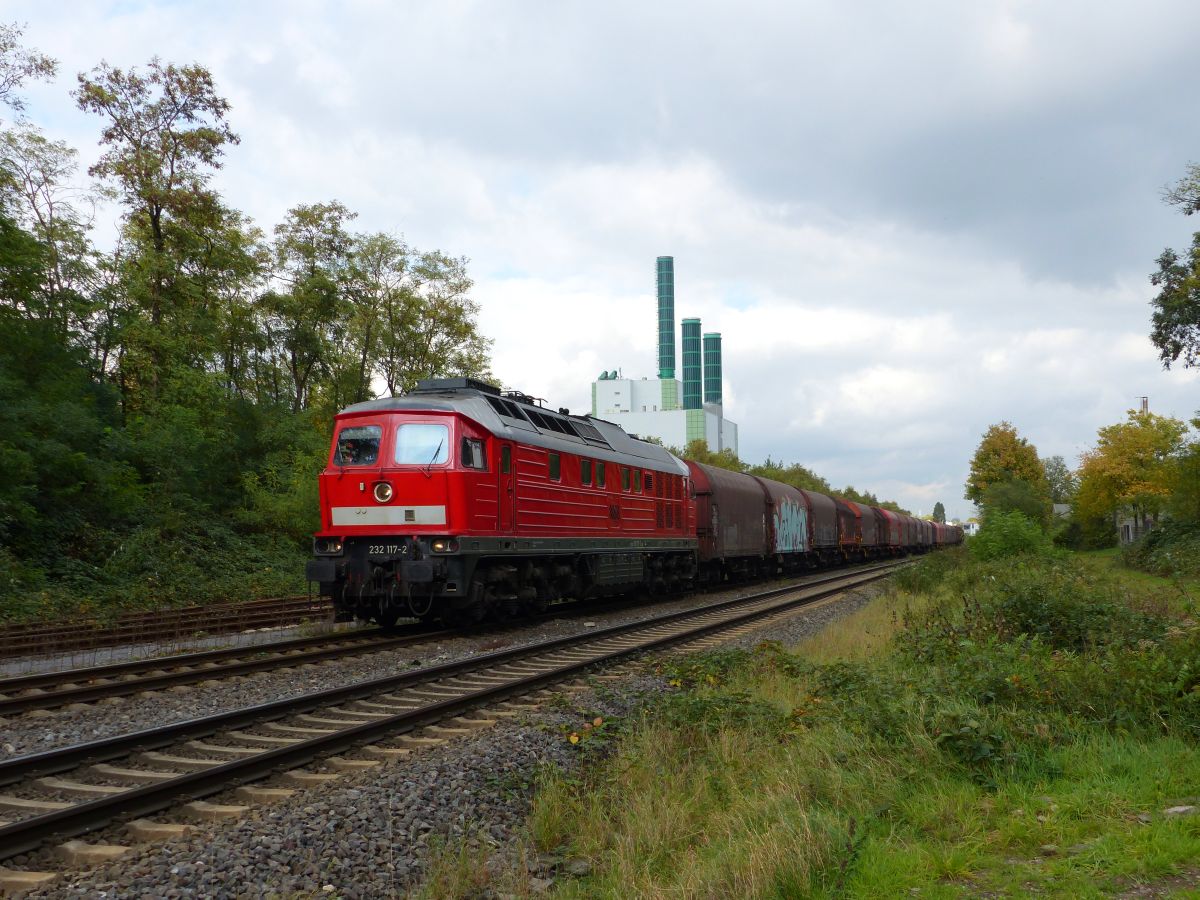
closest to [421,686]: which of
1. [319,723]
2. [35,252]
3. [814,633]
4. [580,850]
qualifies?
[319,723]

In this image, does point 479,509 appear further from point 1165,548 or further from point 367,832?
point 1165,548

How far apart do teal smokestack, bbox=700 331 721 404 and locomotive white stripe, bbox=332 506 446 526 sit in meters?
121

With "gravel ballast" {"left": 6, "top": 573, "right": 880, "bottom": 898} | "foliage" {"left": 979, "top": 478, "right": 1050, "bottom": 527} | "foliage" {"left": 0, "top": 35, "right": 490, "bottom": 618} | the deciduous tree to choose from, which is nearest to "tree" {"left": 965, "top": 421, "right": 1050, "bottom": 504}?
the deciduous tree

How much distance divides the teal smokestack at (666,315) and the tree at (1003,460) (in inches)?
2294

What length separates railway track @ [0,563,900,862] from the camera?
5754 mm

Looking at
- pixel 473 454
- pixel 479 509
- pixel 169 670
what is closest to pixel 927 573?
pixel 479 509

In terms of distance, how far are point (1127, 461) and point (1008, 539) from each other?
29.9 m

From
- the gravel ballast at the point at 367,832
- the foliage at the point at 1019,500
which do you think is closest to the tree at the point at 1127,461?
the foliage at the point at 1019,500

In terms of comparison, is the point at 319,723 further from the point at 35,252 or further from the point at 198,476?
the point at 198,476

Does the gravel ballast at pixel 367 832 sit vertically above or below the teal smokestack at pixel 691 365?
below

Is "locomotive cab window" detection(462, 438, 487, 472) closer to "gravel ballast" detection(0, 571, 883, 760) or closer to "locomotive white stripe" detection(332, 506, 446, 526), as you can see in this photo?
"locomotive white stripe" detection(332, 506, 446, 526)

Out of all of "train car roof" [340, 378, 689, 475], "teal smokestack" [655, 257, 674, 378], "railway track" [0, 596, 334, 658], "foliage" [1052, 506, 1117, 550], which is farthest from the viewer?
"teal smokestack" [655, 257, 674, 378]

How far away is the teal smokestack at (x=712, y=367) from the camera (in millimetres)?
133875

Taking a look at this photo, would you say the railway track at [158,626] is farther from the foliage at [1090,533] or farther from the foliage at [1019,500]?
the foliage at [1090,533]
